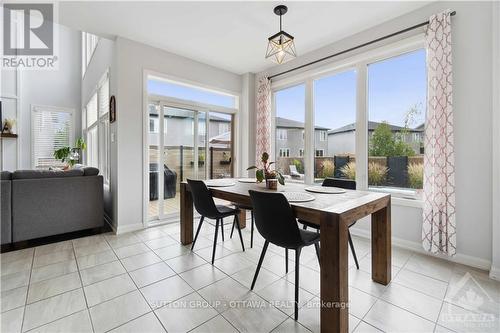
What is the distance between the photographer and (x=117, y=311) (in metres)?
1.58

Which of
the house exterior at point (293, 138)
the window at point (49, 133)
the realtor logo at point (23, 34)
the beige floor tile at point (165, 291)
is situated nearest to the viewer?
the beige floor tile at point (165, 291)

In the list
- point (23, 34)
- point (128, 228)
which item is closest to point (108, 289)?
point (128, 228)

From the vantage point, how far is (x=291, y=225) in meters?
1.56

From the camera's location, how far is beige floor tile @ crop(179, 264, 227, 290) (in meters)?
1.93

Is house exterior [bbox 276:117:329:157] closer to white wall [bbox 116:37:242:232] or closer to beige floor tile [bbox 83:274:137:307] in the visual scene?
white wall [bbox 116:37:242:232]

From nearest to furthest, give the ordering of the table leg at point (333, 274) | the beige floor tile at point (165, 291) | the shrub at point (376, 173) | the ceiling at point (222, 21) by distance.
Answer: the table leg at point (333, 274) → the beige floor tile at point (165, 291) → the ceiling at point (222, 21) → the shrub at point (376, 173)

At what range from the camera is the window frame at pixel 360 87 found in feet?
8.75

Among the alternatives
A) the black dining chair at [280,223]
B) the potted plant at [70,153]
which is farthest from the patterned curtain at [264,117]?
the potted plant at [70,153]

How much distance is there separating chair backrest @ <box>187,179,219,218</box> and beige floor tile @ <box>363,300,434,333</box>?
1.52 meters

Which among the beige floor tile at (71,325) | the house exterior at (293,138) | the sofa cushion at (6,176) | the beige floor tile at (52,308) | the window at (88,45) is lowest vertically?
the beige floor tile at (71,325)

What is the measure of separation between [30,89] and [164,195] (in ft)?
16.6

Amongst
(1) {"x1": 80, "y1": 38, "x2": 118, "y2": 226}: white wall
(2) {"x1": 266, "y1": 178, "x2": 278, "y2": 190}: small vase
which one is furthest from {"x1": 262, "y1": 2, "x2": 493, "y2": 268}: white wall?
(1) {"x1": 80, "y1": 38, "x2": 118, "y2": 226}: white wall

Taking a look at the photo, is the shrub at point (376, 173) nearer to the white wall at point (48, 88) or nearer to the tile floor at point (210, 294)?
the tile floor at point (210, 294)

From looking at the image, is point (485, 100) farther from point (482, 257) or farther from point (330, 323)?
point (330, 323)
